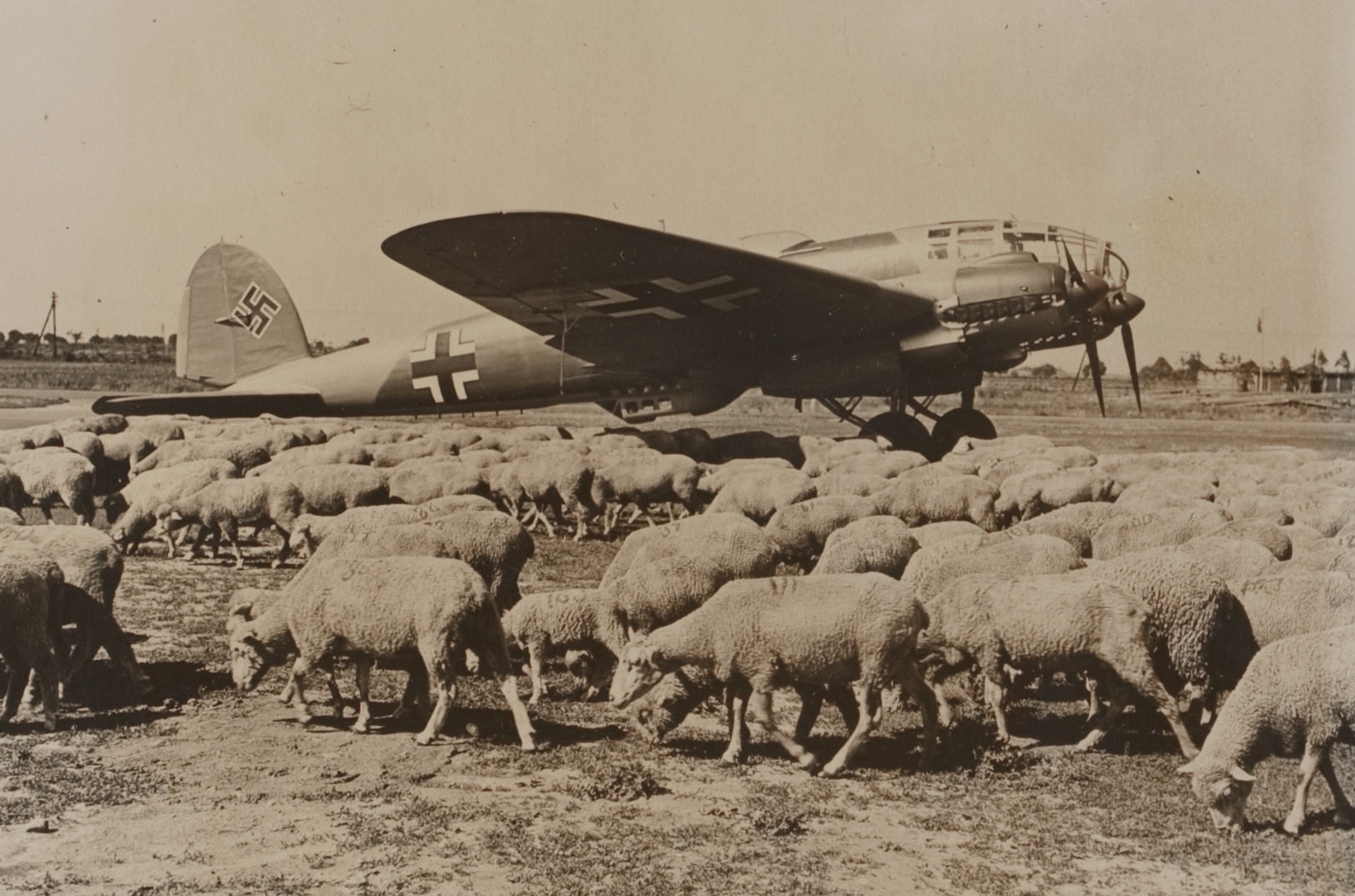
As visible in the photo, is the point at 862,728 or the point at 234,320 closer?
the point at 862,728

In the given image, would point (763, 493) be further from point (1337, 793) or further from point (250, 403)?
point (250, 403)

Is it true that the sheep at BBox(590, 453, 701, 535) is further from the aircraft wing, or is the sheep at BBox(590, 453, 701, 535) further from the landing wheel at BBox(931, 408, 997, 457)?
the landing wheel at BBox(931, 408, 997, 457)

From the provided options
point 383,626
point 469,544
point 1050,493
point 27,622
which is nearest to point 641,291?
point 1050,493

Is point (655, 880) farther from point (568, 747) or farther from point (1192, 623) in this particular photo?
point (1192, 623)

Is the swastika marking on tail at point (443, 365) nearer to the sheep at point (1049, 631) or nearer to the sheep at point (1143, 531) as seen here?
the sheep at point (1143, 531)

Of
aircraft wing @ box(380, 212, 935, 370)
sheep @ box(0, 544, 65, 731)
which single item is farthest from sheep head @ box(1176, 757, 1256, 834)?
aircraft wing @ box(380, 212, 935, 370)

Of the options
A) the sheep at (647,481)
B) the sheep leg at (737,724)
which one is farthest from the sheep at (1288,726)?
the sheep at (647,481)
